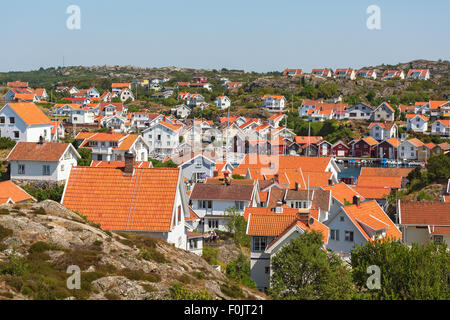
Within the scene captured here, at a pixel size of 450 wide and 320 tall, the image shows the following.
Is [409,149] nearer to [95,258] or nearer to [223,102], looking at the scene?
[223,102]

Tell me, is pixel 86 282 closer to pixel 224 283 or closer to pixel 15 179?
pixel 224 283

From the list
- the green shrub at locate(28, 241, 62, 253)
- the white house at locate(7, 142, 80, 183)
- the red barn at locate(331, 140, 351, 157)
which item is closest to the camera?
the green shrub at locate(28, 241, 62, 253)

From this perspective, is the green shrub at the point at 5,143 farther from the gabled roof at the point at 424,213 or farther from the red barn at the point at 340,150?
the red barn at the point at 340,150

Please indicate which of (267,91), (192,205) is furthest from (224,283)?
(267,91)

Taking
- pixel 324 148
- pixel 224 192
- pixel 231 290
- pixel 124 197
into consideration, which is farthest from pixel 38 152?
pixel 324 148

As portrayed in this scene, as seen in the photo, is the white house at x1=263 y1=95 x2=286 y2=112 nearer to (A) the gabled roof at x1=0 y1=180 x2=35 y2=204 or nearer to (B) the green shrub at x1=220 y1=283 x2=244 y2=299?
(A) the gabled roof at x1=0 y1=180 x2=35 y2=204
